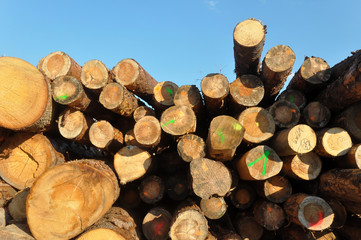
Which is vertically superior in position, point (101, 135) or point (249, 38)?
point (249, 38)

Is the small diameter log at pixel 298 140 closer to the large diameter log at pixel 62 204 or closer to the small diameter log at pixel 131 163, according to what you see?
the small diameter log at pixel 131 163

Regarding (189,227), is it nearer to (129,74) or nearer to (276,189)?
(276,189)

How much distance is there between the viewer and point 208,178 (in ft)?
8.52

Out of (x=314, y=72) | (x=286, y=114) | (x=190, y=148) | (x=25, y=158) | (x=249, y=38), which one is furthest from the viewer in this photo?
(x=25, y=158)

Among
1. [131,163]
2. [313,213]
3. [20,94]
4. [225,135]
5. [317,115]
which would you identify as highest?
[317,115]

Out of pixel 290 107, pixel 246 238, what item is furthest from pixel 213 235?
pixel 290 107

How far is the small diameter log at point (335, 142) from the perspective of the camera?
112 inches

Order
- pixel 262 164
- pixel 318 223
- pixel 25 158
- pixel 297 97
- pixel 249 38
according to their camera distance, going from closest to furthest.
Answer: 1. pixel 318 223
2. pixel 262 164
3. pixel 249 38
4. pixel 25 158
5. pixel 297 97

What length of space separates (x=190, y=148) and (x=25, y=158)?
261cm

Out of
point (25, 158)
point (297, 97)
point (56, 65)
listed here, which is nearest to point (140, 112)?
point (56, 65)

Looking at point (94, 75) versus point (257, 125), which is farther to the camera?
point (94, 75)

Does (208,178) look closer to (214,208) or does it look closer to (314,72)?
(214,208)

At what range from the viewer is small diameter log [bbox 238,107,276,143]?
297cm

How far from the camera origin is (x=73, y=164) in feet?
8.52
